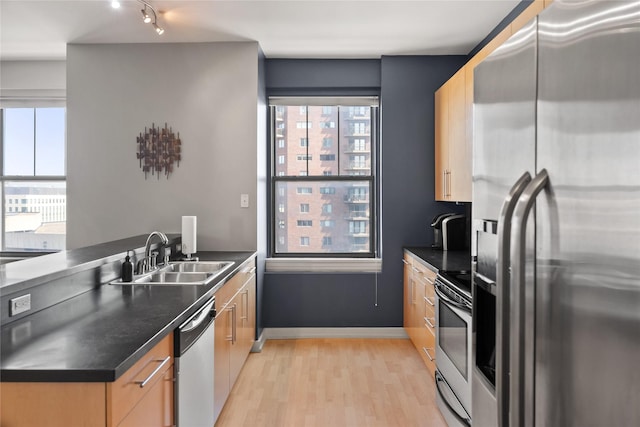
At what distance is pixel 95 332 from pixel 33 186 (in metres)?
4.01

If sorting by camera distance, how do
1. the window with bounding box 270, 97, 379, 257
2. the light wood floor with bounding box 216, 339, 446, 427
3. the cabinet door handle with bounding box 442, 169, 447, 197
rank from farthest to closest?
the window with bounding box 270, 97, 379, 257 < the cabinet door handle with bounding box 442, 169, 447, 197 < the light wood floor with bounding box 216, 339, 446, 427

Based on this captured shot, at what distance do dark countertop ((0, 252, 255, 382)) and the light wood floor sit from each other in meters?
1.04

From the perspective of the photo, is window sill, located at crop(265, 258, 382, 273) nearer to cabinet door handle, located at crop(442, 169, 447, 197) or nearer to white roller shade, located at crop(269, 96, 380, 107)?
cabinet door handle, located at crop(442, 169, 447, 197)

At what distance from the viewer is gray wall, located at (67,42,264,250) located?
4086mm

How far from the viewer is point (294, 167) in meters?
4.77

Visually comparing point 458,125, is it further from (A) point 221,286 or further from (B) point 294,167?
(A) point 221,286

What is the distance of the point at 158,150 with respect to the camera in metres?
4.12

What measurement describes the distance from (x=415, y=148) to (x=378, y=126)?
49 cm

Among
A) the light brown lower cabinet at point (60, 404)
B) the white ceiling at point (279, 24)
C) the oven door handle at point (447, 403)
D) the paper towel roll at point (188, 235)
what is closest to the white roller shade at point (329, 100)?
the white ceiling at point (279, 24)

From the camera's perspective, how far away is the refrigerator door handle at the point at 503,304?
1064mm

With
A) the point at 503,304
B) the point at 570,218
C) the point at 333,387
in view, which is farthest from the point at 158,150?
the point at 570,218

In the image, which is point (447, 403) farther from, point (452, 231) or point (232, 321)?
point (452, 231)

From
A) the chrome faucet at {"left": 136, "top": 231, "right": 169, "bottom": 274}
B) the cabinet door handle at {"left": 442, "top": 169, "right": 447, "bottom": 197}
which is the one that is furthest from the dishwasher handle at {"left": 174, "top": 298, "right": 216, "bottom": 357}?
the cabinet door handle at {"left": 442, "top": 169, "right": 447, "bottom": 197}

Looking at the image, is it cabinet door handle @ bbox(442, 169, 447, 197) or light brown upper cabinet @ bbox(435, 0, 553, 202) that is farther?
cabinet door handle @ bbox(442, 169, 447, 197)
